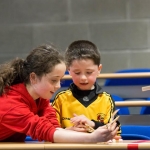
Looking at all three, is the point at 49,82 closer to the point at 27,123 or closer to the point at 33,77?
the point at 33,77

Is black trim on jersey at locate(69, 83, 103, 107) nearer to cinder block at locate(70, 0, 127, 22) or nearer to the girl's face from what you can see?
the girl's face

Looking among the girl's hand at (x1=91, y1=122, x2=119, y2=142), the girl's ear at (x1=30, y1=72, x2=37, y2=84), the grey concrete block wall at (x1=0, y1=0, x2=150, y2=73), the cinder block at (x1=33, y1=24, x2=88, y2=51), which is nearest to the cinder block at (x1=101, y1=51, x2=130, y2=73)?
the grey concrete block wall at (x1=0, y1=0, x2=150, y2=73)

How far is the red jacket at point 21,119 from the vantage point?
65.3 inches

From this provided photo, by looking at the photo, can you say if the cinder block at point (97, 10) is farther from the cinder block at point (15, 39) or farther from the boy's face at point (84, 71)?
the boy's face at point (84, 71)

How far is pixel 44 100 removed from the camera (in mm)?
1907

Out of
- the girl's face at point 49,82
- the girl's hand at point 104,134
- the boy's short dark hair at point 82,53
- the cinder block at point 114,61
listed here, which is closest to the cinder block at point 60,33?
the cinder block at point 114,61

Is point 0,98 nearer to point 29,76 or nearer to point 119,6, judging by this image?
point 29,76

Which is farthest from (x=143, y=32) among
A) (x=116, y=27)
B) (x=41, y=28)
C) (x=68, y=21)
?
(x=41, y=28)

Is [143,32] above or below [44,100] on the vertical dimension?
above

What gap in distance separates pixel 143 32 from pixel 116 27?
253mm

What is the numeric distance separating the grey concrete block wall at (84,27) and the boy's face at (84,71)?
1743 millimetres

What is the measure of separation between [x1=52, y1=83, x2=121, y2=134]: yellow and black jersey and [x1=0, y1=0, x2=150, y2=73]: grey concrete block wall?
1.73 metres

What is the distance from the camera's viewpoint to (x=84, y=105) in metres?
2.20

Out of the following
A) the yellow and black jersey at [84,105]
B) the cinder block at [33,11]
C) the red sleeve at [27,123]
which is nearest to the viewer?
the red sleeve at [27,123]
